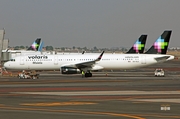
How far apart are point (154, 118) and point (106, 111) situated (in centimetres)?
405

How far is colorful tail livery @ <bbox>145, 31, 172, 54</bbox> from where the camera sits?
254 feet

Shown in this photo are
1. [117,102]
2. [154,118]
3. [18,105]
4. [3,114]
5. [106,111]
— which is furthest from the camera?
[117,102]

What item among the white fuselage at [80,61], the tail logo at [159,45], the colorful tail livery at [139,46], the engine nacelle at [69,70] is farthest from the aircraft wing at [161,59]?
the engine nacelle at [69,70]

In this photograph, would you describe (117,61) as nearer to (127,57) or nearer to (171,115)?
(127,57)

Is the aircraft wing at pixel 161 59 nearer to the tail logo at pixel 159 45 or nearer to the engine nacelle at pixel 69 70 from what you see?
the tail logo at pixel 159 45

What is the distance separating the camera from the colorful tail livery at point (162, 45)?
77562mm

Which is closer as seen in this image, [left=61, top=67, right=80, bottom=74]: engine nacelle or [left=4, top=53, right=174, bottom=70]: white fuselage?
[left=61, top=67, right=80, bottom=74]: engine nacelle

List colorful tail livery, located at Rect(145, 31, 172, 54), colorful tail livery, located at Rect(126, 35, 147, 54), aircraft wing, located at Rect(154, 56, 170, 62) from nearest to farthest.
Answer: aircraft wing, located at Rect(154, 56, 170, 62), colorful tail livery, located at Rect(145, 31, 172, 54), colorful tail livery, located at Rect(126, 35, 147, 54)

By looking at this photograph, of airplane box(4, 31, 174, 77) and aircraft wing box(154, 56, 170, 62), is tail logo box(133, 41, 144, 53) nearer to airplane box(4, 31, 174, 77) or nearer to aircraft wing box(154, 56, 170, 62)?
airplane box(4, 31, 174, 77)

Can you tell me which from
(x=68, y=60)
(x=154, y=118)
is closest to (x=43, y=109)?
(x=154, y=118)

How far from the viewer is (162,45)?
255ft

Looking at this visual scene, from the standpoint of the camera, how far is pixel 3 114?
24672 mm

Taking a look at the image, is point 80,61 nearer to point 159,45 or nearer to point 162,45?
point 159,45

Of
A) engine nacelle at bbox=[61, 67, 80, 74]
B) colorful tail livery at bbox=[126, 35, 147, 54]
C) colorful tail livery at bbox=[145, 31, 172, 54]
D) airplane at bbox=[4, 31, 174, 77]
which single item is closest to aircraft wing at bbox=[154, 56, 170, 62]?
airplane at bbox=[4, 31, 174, 77]
